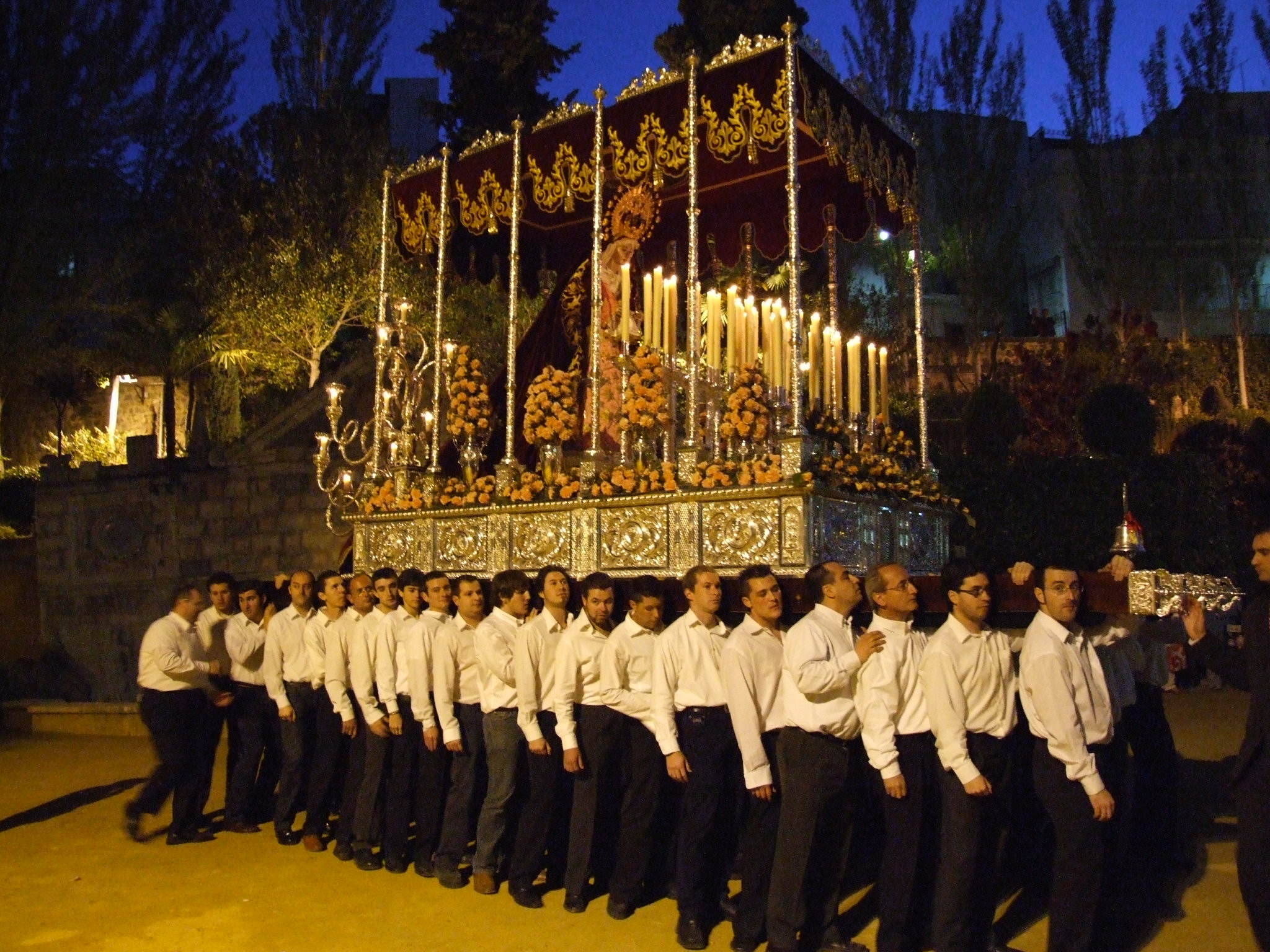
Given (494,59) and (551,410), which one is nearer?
(551,410)

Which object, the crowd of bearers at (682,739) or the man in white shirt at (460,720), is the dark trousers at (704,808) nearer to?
the crowd of bearers at (682,739)

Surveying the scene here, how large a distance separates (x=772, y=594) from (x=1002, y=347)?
22328 millimetres

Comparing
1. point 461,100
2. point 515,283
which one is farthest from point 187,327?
point 515,283

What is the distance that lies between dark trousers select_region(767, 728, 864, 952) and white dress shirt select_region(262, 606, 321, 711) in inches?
151

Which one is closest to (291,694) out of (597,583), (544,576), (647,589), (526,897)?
(544,576)

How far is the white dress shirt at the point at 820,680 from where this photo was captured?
15.3 ft

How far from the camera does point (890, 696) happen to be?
15.5ft

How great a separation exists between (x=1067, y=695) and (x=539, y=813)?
9.11ft

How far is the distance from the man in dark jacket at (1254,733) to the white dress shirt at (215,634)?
6.36 metres

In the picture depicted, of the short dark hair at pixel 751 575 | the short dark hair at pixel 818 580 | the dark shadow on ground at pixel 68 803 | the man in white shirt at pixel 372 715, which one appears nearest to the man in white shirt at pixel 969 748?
the short dark hair at pixel 818 580

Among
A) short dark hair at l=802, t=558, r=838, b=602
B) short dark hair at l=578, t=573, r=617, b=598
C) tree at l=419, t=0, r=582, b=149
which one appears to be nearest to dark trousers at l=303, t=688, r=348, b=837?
short dark hair at l=578, t=573, r=617, b=598

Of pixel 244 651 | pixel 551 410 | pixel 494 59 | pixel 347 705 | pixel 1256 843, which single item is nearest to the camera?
pixel 1256 843

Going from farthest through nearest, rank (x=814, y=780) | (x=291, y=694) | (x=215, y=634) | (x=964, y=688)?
(x=215, y=634) → (x=291, y=694) → (x=814, y=780) → (x=964, y=688)

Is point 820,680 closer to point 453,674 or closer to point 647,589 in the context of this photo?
point 647,589
